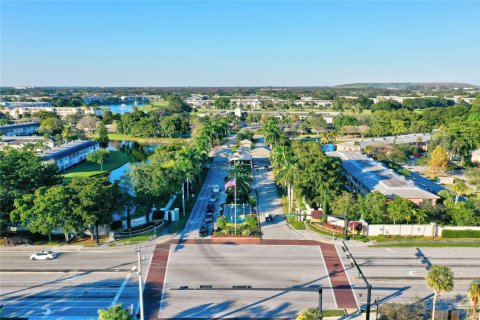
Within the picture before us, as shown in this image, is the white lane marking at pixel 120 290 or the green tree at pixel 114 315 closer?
the green tree at pixel 114 315

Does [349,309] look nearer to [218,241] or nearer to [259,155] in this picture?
[218,241]

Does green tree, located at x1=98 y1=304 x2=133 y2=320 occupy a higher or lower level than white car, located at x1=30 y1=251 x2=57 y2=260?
higher

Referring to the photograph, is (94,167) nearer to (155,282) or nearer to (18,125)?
(155,282)

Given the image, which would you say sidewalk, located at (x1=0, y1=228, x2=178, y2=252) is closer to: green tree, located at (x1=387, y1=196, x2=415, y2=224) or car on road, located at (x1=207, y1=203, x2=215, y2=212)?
car on road, located at (x1=207, y1=203, x2=215, y2=212)

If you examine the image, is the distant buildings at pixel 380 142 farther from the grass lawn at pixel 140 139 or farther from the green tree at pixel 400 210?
the grass lawn at pixel 140 139

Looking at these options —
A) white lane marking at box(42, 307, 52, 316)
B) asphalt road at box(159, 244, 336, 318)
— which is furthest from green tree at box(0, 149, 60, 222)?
asphalt road at box(159, 244, 336, 318)

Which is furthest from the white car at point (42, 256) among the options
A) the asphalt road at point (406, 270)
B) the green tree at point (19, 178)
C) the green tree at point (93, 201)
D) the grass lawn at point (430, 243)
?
the grass lawn at point (430, 243)

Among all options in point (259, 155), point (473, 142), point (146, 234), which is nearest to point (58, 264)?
point (146, 234)

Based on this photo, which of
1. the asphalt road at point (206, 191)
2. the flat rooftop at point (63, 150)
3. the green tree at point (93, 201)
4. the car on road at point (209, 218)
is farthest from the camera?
the flat rooftop at point (63, 150)

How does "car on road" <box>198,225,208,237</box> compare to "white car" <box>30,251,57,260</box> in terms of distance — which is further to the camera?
"car on road" <box>198,225,208,237</box>
